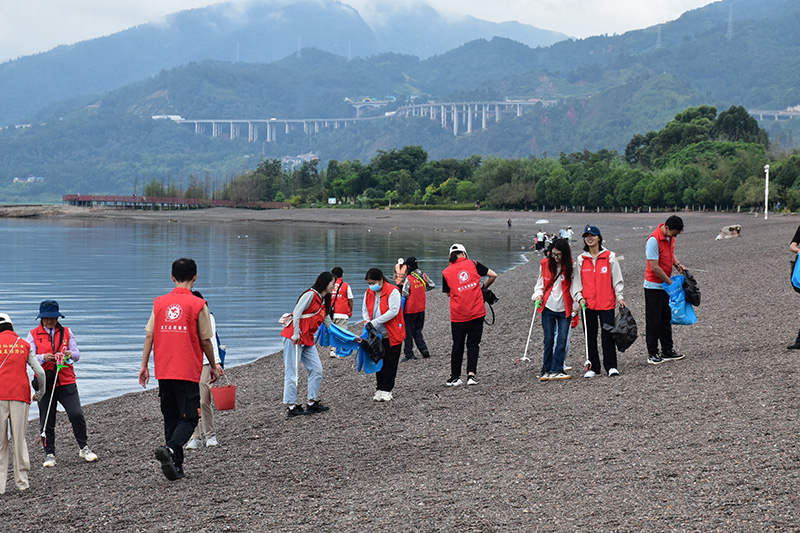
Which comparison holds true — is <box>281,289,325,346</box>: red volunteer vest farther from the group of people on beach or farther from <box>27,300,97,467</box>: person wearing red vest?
<box>27,300,97,467</box>: person wearing red vest

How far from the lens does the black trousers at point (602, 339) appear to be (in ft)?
36.3

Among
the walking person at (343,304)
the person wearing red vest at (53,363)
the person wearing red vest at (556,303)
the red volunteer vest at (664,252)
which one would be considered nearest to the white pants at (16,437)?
the person wearing red vest at (53,363)

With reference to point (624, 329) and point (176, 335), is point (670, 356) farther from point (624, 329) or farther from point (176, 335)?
point (176, 335)

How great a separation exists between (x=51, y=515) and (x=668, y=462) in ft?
18.0

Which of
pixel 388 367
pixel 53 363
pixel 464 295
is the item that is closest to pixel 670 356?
pixel 464 295

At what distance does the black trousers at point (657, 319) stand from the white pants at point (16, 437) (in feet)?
25.6

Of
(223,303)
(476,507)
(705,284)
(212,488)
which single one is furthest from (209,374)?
(223,303)

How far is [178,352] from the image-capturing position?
7.89m

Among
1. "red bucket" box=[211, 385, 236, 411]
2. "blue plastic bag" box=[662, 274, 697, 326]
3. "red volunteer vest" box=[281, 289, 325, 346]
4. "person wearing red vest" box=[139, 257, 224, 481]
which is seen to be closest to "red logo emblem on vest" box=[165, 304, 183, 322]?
"person wearing red vest" box=[139, 257, 224, 481]

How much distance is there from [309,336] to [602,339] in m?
3.85

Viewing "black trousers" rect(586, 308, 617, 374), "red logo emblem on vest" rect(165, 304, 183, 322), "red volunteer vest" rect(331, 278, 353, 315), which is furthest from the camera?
"red volunteer vest" rect(331, 278, 353, 315)

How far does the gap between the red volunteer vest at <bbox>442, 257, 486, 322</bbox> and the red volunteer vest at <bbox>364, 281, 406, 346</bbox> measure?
2.58 ft

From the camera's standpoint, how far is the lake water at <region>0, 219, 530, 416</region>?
66.3 ft

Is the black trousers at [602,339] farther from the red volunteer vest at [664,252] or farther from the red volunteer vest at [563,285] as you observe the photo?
the red volunteer vest at [664,252]
